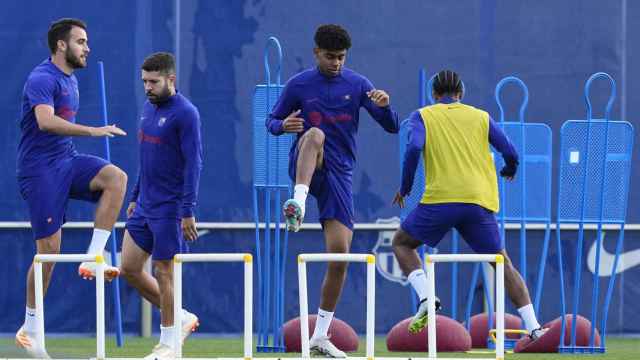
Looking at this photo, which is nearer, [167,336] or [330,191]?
[167,336]

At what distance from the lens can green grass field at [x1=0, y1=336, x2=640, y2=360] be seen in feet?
35.0

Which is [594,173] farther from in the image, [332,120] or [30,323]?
[30,323]

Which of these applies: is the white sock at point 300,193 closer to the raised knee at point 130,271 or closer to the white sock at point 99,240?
the raised knee at point 130,271

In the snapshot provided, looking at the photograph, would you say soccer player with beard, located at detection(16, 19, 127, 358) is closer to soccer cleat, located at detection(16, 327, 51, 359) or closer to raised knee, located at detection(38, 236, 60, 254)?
raised knee, located at detection(38, 236, 60, 254)

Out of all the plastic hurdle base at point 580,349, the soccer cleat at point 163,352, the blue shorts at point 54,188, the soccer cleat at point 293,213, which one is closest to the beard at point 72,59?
the blue shorts at point 54,188

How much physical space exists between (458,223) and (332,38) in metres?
1.41

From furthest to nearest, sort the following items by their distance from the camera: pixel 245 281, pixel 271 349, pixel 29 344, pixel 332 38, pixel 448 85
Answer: pixel 271 349 < pixel 448 85 < pixel 332 38 < pixel 29 344 < pixel 245 281

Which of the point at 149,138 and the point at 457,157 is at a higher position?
the point at 149,138

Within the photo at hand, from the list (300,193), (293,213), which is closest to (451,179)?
(300,193)

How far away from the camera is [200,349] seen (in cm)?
1174

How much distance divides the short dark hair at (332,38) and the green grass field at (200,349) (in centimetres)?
216

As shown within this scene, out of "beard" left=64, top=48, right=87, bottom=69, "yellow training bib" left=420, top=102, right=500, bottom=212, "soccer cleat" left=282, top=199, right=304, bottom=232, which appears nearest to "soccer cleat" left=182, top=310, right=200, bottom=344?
"soccer cleat" left=282, top=199, right=304, bottom=232

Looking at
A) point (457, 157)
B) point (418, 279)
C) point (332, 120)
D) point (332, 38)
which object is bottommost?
point (418, 279)

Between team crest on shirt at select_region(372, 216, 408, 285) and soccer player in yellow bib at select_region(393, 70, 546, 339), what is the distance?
355cm
